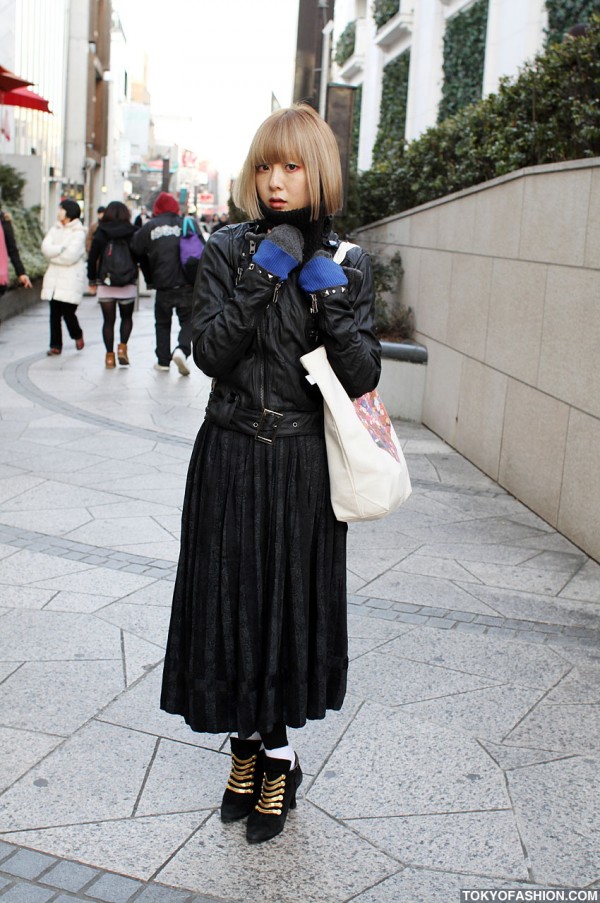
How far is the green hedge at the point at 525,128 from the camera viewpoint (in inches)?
334

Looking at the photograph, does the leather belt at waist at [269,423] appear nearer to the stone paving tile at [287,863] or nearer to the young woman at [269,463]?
the young woman at [269,463]

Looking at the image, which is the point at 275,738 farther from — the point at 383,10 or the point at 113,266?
the point at 383,10

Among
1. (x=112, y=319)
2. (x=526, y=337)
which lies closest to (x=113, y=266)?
(x=112, y=319)

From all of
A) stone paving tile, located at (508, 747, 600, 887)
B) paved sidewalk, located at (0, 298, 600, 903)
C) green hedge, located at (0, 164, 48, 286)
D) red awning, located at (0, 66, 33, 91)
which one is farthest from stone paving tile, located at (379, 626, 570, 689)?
green hedge, located at (0, 164, 48, 286)

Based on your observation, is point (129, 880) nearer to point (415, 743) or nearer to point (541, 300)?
point (415, 743)

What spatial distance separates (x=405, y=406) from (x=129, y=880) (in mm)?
8052

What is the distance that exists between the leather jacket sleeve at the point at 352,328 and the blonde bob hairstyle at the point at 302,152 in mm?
197

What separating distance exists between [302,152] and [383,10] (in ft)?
77.5

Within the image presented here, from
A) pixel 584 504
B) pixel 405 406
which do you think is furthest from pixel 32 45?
pixel 584 504

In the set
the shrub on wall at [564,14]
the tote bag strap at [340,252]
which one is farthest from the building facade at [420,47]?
the tote bag strap at [340,252]

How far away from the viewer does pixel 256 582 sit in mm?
3033

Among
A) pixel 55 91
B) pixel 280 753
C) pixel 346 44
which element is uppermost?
pixel 346 44

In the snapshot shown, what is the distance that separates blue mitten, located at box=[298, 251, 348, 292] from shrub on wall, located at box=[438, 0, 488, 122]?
1661 cm

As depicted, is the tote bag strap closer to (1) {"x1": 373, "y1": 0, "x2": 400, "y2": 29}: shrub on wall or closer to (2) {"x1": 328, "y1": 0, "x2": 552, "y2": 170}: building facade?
(2) {"x1": 328, "y1": 0, "x2": 552, "y2": 170}: building facade
